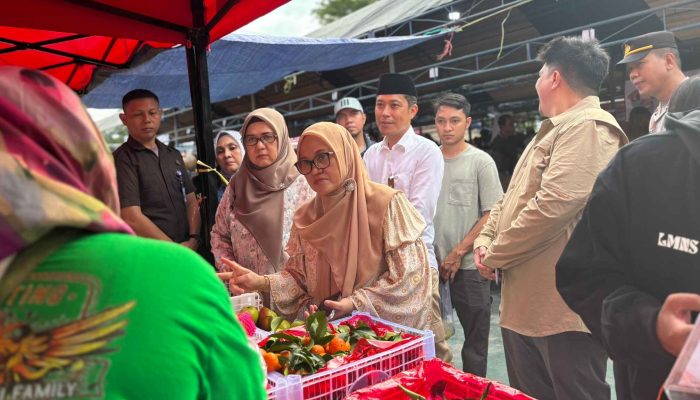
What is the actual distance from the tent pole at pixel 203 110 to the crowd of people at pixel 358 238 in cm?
16

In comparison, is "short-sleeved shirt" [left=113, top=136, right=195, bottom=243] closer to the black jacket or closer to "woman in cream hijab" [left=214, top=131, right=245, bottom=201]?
"woman in cream hijab" [left=214, top=131, right=245, bottom=201]

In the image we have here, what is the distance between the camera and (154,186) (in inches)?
120

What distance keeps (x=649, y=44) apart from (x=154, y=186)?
293 cm

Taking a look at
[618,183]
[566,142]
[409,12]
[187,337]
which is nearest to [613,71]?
[409,12]

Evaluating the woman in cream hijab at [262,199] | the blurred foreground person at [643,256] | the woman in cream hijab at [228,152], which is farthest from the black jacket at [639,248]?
the woman in cream hijab at [228,152]

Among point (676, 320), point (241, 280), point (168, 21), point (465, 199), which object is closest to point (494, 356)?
point (465, 199)

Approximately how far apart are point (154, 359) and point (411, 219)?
151 centimetres

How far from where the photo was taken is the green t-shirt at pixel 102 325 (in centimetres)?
67

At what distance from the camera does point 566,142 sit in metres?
1.91

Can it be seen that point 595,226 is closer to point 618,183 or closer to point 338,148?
point 618,183

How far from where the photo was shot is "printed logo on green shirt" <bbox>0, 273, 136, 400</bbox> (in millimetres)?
670

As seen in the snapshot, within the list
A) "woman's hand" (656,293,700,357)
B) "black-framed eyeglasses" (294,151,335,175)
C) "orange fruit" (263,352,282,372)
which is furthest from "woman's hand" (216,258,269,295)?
"woman's hand" (656,293,700,357)

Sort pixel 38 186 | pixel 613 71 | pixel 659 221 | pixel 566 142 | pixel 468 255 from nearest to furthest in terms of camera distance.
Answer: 1. pixel 38 186
2. pixel 659 221
3. pixel 566 142
4. pixel 468 255
5. pixel 613 71

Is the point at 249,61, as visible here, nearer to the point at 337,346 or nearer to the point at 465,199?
the point at 465,199
